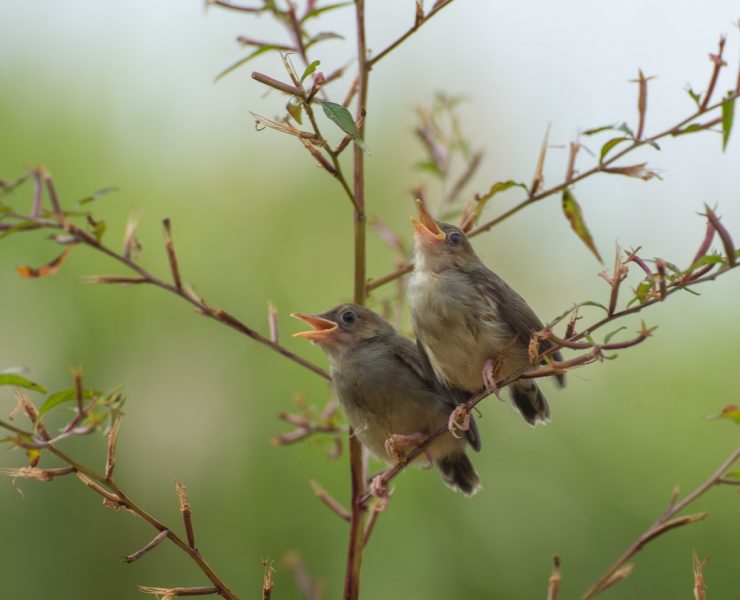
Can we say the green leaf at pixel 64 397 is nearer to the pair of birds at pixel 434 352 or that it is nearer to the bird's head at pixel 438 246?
the pair of birds at pixel 434 352

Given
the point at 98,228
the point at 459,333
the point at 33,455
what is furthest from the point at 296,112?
the point at 459,333

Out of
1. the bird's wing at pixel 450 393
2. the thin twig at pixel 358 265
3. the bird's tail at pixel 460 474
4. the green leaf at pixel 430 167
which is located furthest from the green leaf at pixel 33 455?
the bird's tail at pixel 460 474

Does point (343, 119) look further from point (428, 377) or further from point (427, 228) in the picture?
point (428, 377)

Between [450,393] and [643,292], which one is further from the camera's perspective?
[450,393]

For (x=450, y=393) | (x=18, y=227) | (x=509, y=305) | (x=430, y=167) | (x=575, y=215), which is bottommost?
(x=18, y=227)

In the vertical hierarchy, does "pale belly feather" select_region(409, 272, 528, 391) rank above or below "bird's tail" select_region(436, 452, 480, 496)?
above

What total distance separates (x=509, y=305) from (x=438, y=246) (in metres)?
0.30

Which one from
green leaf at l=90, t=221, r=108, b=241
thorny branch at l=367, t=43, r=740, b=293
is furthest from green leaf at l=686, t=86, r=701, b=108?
green leaf at l=90, t=221, r=108, b=241

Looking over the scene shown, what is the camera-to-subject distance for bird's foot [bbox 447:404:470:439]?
2018 millimetres

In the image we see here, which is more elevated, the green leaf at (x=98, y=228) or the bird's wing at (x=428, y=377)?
the bird's wing at (x=428, y=377)

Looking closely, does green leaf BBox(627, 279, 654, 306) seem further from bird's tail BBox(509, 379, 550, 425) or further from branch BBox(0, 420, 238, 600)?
bird's tail BBox(509, 379, 550, 425)

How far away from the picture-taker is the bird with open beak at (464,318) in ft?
8.27

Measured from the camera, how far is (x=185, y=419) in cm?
526

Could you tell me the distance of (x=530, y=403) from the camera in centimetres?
270
